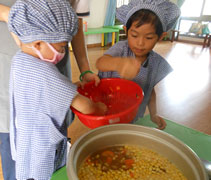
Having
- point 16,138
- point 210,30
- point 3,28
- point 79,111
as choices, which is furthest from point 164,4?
point 210,30

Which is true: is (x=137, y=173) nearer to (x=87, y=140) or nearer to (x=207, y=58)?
(x=87, y=140)

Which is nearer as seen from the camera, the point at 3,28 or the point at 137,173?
the point at 137,173

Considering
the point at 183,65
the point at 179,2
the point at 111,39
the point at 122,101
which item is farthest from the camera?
the point at 179,2

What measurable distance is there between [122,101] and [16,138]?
0.51 m

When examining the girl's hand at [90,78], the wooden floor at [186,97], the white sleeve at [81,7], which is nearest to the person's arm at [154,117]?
the girl's hand at [90,78]

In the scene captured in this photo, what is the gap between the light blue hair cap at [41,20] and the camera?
1.99 feet

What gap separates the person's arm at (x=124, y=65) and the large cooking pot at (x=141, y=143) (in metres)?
0.20

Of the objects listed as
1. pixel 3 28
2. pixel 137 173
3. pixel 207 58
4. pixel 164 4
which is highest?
pixel 164 4

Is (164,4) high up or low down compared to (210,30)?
up

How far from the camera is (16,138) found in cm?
82

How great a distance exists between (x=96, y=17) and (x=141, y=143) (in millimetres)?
5561

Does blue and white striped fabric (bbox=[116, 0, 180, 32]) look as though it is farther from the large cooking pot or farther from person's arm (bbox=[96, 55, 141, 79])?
the large cooking pot

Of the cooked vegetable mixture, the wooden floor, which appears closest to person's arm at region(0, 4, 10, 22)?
the cooked vegetable mixture

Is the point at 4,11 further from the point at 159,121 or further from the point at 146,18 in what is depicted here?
the point at 159,121
